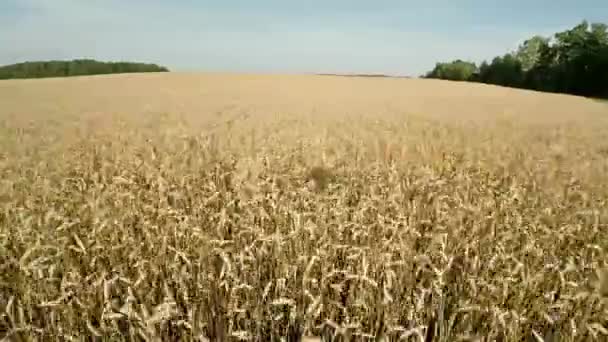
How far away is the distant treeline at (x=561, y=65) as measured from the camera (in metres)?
41.3

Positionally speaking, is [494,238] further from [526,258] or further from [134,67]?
[134,67]

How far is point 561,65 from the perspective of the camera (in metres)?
44.6

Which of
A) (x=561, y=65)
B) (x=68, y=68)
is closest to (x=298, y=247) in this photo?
(x=561, y=65)

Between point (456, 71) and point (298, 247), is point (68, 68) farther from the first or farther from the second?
point (298, 247)

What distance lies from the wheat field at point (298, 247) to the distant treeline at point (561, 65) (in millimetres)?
45341

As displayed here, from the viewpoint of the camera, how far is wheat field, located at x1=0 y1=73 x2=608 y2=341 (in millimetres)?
1642

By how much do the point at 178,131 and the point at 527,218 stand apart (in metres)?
4.73

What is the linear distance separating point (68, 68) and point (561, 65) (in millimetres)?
72693

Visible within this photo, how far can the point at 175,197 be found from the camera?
104 inches

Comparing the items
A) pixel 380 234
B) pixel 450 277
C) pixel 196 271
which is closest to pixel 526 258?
pixel 450 277

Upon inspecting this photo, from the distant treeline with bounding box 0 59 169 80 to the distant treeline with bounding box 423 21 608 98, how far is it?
5265 cm

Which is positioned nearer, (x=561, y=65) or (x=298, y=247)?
(x=298, y=247)

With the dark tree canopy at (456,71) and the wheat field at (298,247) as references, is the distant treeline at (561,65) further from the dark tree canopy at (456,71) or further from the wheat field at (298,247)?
the wheat field at (298,247)

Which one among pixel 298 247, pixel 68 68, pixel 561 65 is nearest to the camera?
pixel 298 247
